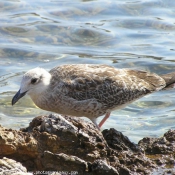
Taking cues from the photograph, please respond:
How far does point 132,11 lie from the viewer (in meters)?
17.8

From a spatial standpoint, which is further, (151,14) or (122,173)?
(151,14)

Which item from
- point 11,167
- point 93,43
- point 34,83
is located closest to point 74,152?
point 11,167

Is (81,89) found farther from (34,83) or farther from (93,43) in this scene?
(93,43)

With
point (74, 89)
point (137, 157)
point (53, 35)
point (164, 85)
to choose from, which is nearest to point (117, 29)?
point (53, 35)

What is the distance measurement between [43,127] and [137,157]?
1.14 meters

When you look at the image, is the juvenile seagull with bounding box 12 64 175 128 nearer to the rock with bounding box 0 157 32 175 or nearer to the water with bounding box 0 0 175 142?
the water with bounding box 0 0 175 142

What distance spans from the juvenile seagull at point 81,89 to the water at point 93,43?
123 centimetres

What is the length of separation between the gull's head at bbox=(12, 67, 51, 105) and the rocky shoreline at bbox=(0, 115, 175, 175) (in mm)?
1799

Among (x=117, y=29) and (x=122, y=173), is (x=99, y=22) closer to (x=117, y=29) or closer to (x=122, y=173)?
(x=117, y=29)

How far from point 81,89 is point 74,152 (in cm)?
249

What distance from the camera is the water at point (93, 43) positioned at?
38.7 feet

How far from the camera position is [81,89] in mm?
9352

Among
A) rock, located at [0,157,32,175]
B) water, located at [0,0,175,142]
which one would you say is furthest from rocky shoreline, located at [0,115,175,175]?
water, located at [0,0,175,142]

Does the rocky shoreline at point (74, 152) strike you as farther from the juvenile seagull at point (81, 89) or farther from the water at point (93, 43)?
the water at point (93, 43)
